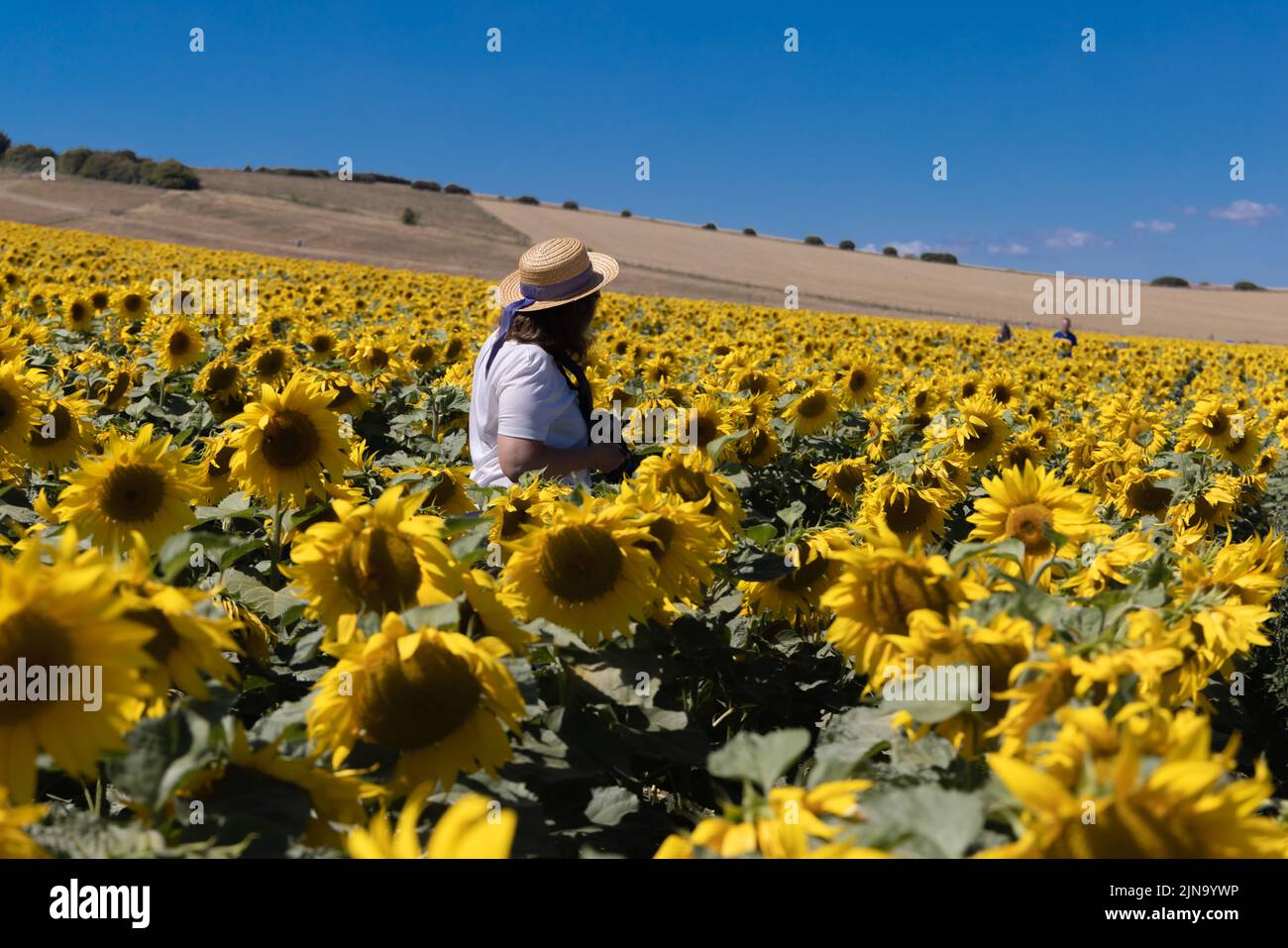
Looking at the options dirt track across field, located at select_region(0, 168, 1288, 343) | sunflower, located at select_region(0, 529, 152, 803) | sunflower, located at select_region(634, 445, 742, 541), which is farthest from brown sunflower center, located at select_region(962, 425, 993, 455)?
dirt track across field, located at select_region(0, 168, 1288, 343)

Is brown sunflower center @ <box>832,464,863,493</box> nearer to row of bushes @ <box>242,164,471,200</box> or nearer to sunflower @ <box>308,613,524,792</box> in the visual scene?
sunflower @ <box>308,613,524,792</box>

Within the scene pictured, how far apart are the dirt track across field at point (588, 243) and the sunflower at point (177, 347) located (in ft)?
113

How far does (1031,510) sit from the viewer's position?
270 cm

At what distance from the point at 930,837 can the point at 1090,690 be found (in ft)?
1.44

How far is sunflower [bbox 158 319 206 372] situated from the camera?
22.6 ft

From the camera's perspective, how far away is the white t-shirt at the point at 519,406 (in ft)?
13.8

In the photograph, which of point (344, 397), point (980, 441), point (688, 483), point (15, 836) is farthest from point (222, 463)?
point (980, 441)

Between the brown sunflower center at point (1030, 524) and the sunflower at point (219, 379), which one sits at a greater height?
the sunflower at point (219, 379)

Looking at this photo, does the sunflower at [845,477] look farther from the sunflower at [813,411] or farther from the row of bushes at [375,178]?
the row of bushes at [375,178]

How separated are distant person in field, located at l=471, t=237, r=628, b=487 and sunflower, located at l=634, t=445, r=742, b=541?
125 cm

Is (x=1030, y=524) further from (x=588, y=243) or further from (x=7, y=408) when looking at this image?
(x=588, y=243)

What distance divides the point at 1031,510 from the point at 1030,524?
1.6 inches

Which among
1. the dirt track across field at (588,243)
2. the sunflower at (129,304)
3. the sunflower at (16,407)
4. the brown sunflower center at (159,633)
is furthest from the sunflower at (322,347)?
the dirt track across field at (588,243)

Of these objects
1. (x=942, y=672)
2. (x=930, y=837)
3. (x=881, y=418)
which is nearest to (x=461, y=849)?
(x=930, y=837)
